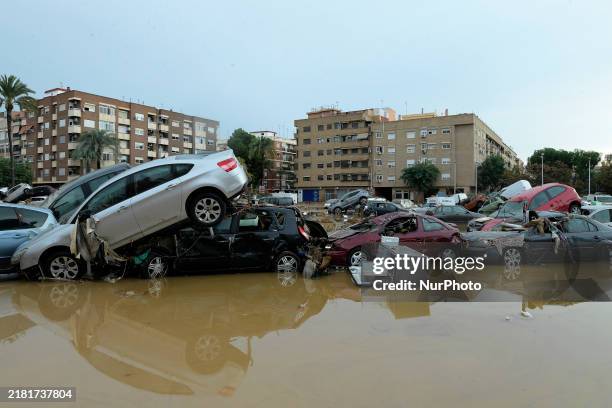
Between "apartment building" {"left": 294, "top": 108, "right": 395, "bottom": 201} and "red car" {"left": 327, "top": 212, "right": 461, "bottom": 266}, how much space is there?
63118 mm

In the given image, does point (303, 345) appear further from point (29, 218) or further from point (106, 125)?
point (106, 125)

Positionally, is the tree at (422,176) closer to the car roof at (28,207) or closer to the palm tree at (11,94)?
the palm tree at (11,94)

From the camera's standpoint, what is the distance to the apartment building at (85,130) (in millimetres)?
66312

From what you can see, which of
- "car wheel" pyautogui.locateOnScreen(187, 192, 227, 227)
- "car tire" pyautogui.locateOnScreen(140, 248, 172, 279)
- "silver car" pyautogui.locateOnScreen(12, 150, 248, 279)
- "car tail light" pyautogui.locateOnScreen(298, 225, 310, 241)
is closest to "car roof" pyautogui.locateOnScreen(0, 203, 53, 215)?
"silver car" pyautogui.locateOnScreen(12, 150, 248, 279)

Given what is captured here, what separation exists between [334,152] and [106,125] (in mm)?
36795

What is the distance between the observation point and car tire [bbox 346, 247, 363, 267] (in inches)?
379

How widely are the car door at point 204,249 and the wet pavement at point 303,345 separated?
0.60 metres

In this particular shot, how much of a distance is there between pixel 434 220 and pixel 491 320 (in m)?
4.45

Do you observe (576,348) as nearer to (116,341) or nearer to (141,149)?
(116,341)

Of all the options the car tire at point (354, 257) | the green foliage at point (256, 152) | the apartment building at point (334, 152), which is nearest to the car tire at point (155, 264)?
the car tire at point (354, 257)

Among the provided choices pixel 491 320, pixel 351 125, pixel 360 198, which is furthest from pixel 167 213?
pixel 351 125

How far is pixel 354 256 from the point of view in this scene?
31.8 feet

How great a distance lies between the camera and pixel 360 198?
3262cm

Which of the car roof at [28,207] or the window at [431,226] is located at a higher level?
the car roof at [28,207]
